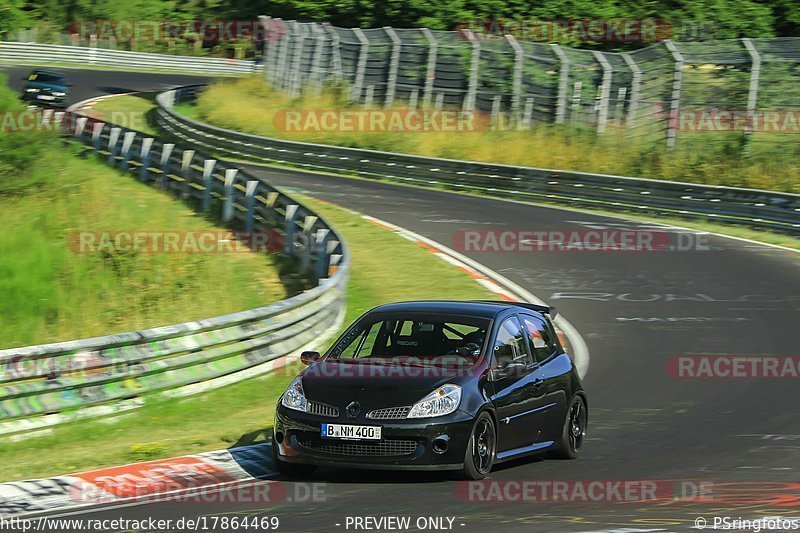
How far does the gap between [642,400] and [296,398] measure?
17.2 feet

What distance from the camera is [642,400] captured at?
13133 mm

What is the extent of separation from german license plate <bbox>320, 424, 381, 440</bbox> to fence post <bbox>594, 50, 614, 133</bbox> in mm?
28003

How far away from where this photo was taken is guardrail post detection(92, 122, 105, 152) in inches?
1235

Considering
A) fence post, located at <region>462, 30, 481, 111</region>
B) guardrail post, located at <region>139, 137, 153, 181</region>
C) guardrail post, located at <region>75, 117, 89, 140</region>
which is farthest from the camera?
fence post, located at <region>462, 30, 481, 111</region>

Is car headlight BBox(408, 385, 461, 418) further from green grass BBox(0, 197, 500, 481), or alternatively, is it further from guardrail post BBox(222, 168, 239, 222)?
guardrail post BBox(222, 168, 239, 222)

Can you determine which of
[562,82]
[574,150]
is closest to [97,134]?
[574,150]

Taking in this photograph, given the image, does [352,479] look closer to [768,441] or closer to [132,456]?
[132,456]

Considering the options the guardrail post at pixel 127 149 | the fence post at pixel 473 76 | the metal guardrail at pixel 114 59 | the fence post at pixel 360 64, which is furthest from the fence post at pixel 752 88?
the metal guardrail at pixel 114 59

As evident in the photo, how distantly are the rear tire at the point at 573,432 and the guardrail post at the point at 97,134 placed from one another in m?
23.1

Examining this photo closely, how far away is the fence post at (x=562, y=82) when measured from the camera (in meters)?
35.9

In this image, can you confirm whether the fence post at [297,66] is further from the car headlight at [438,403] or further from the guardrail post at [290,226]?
the car headlight at [438,403]

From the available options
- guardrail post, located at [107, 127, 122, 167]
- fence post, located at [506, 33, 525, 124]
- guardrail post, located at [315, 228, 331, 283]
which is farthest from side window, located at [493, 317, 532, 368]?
fence post, located at [506, 33, 525, 124]

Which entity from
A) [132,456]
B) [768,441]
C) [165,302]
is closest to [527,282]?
[165,302]

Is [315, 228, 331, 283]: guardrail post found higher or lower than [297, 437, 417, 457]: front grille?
lower
